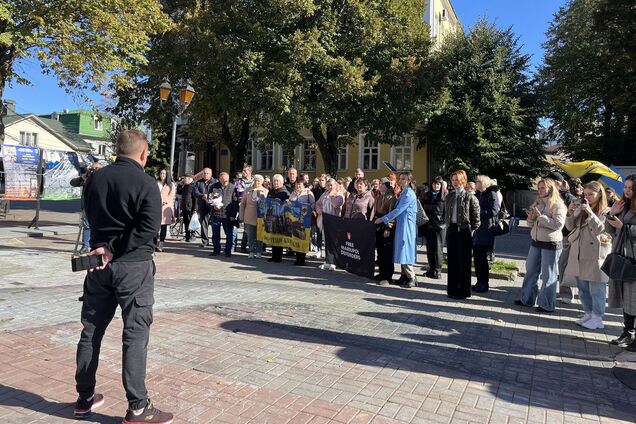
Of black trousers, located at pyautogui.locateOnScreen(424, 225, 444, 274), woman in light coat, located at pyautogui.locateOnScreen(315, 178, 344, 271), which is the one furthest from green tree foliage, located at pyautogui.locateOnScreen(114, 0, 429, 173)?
black trousers, located at pyautogui.locateOnScreen(424, 225, 444, 274)

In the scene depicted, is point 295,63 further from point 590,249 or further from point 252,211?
point 590,249

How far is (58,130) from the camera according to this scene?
64.4m

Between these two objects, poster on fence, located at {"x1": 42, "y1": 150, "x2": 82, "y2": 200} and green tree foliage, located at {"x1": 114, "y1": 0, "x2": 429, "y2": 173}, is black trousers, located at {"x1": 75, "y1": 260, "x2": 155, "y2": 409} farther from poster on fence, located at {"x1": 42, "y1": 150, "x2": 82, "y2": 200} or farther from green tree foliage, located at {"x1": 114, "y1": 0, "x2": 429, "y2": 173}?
green tree foliage, located at {"x1": 114, "y1": 0, "x2": 429, "y2": 173}

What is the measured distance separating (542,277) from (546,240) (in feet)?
1.83

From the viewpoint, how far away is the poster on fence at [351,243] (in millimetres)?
9266

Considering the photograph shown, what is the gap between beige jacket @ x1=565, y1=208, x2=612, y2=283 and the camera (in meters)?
6.43

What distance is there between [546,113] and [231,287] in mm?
29733

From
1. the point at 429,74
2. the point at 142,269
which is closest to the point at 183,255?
the point at 142,269

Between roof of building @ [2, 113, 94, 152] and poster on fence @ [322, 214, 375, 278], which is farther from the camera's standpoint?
roof of building @ [2, 113, 94, 152]

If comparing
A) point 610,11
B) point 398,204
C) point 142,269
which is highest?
point 610,11

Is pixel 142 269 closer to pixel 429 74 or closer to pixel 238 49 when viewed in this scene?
pixel 238 49

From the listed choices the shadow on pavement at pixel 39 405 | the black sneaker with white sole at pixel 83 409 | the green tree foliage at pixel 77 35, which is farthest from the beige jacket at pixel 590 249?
the green tree foliage at pixel 77 35

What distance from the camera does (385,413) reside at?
378 centimetres

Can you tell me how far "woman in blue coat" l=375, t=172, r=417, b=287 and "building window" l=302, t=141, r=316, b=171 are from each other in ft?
99.4
